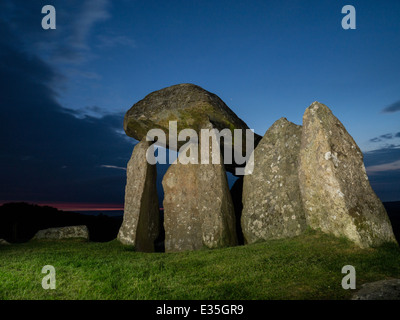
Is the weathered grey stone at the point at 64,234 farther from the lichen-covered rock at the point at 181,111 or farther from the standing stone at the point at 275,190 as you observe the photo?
the standing stone at the point at 275,190

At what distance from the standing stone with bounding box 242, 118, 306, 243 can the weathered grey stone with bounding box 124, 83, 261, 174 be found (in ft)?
5.86

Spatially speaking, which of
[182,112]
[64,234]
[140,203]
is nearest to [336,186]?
[182,112]

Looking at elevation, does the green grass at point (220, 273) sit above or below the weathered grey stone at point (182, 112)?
below

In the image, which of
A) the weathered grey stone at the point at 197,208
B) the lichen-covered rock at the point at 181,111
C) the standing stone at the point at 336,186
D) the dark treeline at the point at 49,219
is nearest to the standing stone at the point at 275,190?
the weathered grey stone at the point at 197,208

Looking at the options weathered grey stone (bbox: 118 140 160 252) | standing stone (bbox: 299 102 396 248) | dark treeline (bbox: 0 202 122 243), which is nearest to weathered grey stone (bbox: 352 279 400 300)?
standing stone (bbox: 299 102 396 248)

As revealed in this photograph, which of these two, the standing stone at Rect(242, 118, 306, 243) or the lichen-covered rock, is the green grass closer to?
the standing stone at Rect(242, 118, 306, 243)

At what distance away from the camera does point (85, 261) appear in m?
9.25

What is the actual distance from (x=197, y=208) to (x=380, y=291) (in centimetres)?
915

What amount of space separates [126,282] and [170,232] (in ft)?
24.7

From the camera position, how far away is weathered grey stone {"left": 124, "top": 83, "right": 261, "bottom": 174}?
13.6 m

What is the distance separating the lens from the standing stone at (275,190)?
38.8 ft

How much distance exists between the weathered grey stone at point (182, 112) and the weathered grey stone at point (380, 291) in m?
9.01

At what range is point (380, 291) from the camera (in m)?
5.56

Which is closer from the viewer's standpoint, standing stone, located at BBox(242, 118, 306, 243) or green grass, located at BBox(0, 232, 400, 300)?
green grass, located at BBox(0, 232, 400, 300)
